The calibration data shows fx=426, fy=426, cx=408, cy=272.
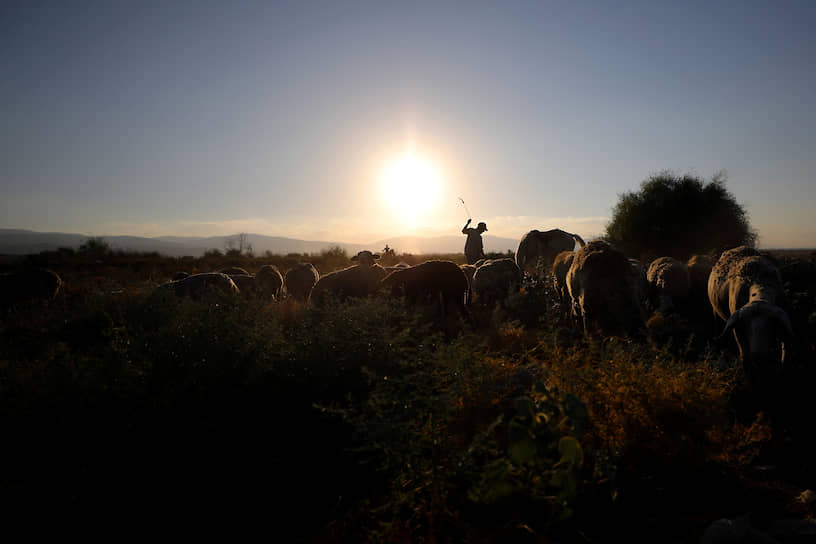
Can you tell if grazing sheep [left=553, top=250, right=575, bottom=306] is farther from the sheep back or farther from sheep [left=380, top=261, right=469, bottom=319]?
the sheep back

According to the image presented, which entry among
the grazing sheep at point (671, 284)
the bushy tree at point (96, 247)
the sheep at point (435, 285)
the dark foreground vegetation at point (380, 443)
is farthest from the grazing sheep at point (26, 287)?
the bushy tree at point (96, 247)

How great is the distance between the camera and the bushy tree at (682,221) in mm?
A: 27438

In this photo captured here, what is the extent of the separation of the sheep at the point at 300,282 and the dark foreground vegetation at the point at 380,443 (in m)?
10.6

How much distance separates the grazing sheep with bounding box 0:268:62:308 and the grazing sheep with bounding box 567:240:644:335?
17477 millimetres

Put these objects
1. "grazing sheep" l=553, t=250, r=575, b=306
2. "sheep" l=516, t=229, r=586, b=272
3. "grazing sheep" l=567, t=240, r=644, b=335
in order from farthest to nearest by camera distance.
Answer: "sheep" l=516, t=229, r=586, b=272 → "grazing sheep" l=553, t=250, r=575, b=306 → "grazing sheep" l=567, t=240, r=644, b=335

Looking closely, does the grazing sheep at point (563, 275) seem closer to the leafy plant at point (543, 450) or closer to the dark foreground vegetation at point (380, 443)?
the dark foreground vegetation at point (380, 443)

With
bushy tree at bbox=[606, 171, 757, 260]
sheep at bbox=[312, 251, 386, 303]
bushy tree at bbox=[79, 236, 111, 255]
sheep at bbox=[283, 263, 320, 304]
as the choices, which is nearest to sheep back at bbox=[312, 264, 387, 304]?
sheep at bbox=[312, 251, 386, 303]

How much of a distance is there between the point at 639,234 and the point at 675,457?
2894 centimetres

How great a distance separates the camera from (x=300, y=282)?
55.3ft

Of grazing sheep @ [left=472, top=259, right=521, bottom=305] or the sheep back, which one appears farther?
grazing sheep @ [left=472, top=259, right=521, bottom=305]

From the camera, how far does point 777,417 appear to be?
5.62 meters

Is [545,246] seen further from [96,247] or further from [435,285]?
[96,247]

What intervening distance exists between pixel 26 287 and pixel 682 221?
114 feet

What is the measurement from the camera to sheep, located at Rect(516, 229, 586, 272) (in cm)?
1750
